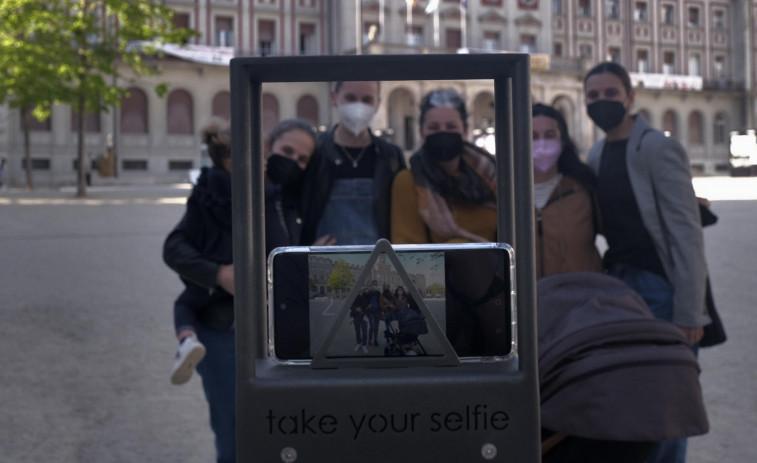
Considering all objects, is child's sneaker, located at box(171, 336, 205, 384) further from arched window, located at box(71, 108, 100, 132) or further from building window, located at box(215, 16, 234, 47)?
building window, located at box(215, 16, 234, 47)

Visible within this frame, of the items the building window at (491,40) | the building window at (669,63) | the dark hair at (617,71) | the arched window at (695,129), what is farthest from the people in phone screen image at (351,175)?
the building window at (669,63)

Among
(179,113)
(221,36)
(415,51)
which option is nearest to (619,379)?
(415,51)

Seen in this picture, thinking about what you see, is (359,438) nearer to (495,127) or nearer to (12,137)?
(495,127)

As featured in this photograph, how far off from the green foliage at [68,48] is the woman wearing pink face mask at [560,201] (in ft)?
76.4

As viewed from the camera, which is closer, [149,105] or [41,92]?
[41,92]

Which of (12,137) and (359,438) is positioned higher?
(12,137)

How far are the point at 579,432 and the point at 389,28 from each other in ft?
169

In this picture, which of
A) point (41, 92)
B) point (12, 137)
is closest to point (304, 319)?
point (41, 92)

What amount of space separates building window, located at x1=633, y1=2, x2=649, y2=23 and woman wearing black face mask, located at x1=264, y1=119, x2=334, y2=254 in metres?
61.5

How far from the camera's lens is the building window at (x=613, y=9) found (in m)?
59.7

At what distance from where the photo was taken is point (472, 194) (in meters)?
2.27

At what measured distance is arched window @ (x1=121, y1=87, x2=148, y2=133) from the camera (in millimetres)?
47469

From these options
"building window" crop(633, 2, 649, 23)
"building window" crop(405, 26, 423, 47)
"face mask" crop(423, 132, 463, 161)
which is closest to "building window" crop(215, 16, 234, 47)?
"building window" crop(405, 26, 423, 47)

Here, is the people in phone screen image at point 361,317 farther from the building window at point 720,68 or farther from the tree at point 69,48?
the building window at point 720,68
